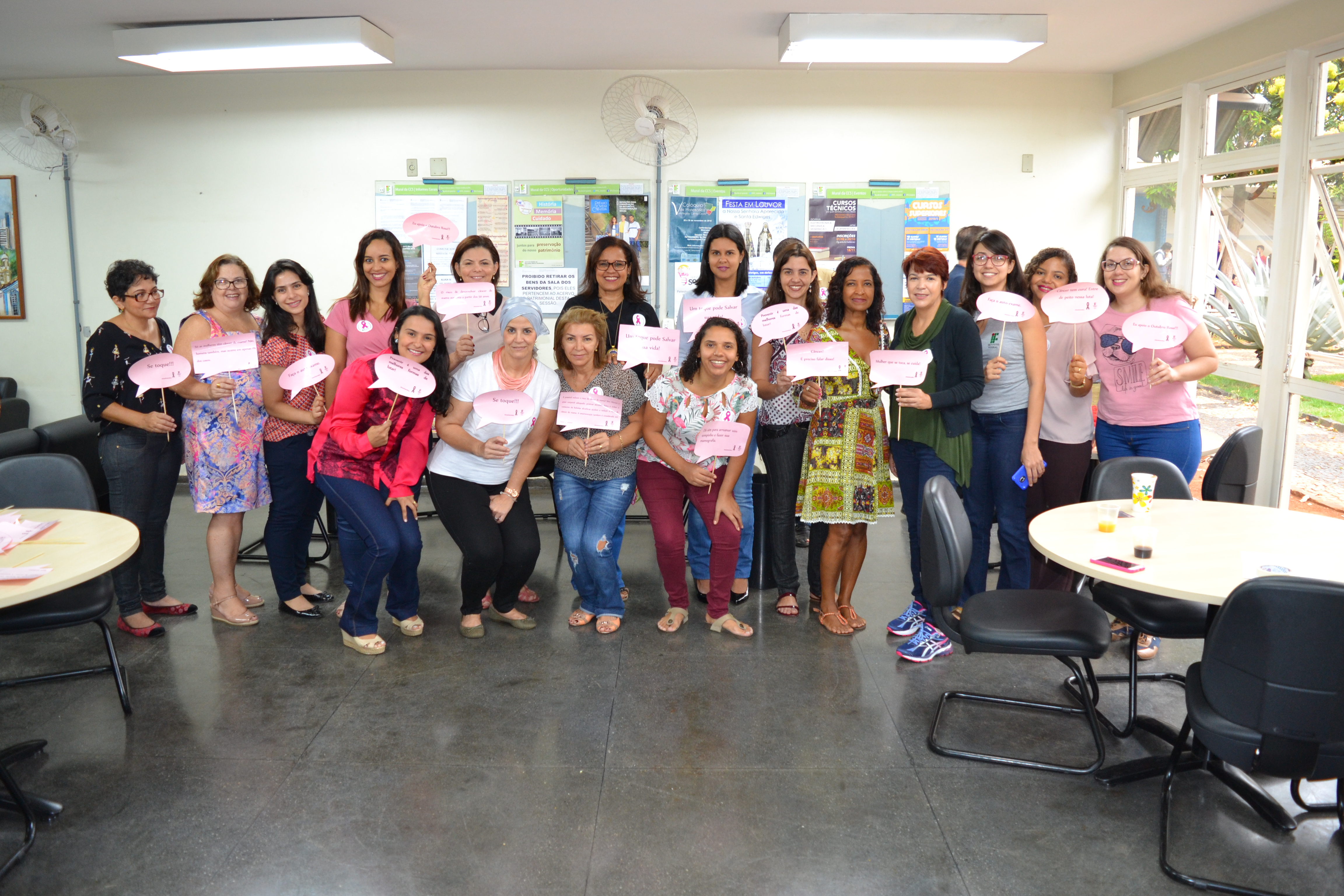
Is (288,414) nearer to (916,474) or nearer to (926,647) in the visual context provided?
(916,474)

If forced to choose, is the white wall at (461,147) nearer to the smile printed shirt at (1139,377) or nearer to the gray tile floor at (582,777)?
the smile printed shirt at (1139,377)

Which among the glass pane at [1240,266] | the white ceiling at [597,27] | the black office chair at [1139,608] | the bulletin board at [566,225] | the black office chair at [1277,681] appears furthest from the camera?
the bulletin board at [566,225]

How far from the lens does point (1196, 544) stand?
267cm

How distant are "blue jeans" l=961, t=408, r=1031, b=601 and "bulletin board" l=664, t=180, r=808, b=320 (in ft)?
8.96

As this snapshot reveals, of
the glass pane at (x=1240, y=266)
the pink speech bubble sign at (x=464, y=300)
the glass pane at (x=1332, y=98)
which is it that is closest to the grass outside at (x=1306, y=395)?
the glass pane at (x=1240, y=266)

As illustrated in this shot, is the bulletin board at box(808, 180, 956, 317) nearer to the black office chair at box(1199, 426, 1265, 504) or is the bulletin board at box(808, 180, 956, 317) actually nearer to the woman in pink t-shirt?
the woman in pink t-shirt

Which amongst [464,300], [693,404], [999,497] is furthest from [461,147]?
[999,497]

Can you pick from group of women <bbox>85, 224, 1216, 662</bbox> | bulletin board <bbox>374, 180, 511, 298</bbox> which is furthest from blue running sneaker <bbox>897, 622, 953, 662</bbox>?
bulletin board <bbox>374, 180, 511, 298</bbox>

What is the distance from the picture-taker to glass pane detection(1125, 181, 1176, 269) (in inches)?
217

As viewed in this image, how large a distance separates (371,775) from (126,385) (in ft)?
6.44

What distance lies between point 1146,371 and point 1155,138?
2905 mm

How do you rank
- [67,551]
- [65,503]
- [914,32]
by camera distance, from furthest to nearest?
1. [914,32]
2. [65,503]
3. [67,551]

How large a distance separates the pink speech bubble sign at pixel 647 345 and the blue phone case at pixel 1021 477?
1436 millimetres

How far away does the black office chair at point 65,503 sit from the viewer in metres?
2.92
